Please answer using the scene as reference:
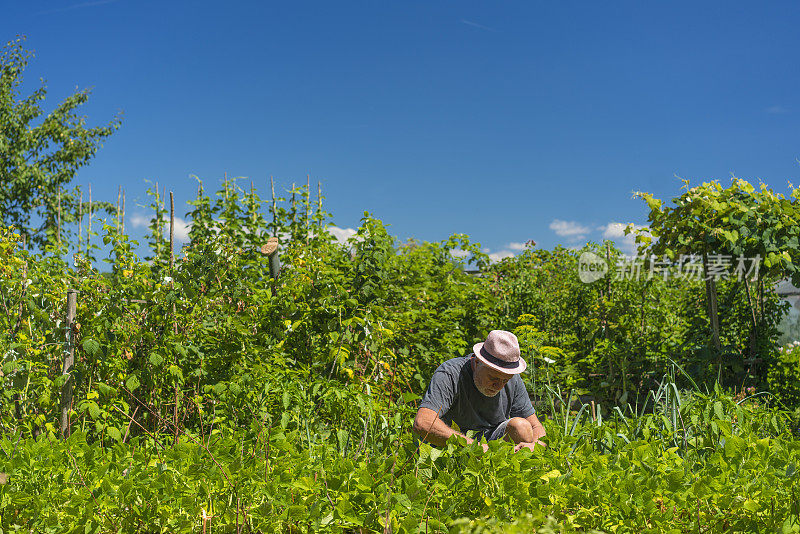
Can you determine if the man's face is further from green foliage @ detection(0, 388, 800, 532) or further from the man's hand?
green foliage @ detection(0, 388, 800, 532)

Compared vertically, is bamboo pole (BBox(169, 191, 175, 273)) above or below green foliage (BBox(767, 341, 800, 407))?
above

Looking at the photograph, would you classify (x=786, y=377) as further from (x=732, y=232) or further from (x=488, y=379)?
(x=488, y=379)

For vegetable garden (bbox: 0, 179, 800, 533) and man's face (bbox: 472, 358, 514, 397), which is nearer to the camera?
vegetable garden (bbox: 0, 179, 800, 533)

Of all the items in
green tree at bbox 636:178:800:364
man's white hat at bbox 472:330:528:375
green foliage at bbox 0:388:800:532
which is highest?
green tree at bbox 636:178:800:364

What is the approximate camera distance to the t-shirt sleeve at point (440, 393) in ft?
9.91

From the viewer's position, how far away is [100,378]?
367cm

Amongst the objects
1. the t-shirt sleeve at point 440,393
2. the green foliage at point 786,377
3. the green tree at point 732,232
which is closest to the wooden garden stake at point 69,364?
the t-shirt sleeve at point 440,393

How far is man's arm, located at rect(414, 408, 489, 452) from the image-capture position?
2711 mm

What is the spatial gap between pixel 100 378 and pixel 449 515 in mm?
2602

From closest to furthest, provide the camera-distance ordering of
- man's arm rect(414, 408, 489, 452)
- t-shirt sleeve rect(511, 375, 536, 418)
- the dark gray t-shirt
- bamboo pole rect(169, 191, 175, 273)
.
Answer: man's arm rect(414, 408, 489, 452) < the dark gray t-shirt < t-shirt sleeve rect(511, 375, 536, 418) < bamboo pole rect(169, 191, 175, 273)

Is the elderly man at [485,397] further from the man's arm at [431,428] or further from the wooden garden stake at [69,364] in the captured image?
the wooden garden stake at [69,364]

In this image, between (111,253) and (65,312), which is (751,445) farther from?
(111,253)

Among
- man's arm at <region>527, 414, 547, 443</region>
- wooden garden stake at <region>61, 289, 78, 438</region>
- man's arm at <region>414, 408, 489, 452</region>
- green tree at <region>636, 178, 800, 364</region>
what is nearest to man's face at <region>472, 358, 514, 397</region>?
man's arm at <region>527, 414, 547, 443</region>

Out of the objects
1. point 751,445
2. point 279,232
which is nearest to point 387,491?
point 751,445
